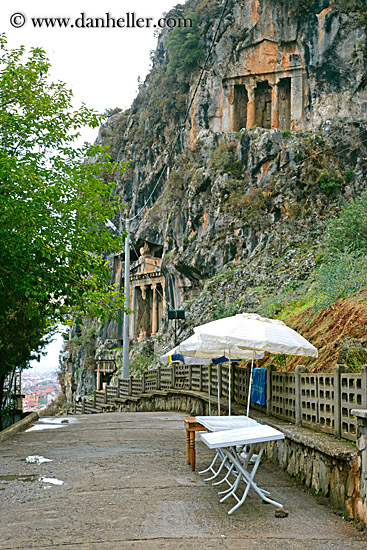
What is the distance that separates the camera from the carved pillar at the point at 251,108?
142ft

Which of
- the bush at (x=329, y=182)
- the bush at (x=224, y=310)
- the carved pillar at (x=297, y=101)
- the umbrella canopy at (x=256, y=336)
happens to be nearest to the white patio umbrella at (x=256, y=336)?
the umbrella canopy at (x=256, y=336)

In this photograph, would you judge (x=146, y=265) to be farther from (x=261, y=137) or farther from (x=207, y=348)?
(x=207, y=348)

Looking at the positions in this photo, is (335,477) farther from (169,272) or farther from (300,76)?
(300,76)

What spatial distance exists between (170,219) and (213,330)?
34831 mm

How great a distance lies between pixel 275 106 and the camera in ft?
141

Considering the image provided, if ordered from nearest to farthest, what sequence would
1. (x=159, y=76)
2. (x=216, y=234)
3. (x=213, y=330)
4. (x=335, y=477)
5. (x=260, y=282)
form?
1. (x=335, y=477)
2. (x=213, y=330)
3. (x=260, y=282)
4. (x=216, y=234)
5. (x=159, y=76)

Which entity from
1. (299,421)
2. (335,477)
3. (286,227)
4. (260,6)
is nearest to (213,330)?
(299,421)

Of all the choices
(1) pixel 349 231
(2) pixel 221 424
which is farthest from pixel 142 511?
(1) pixel 349 231

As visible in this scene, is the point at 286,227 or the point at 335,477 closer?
the point at 335,477

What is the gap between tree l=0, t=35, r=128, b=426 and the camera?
38.4 feet

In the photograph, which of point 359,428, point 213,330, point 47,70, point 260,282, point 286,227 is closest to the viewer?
point 359,428

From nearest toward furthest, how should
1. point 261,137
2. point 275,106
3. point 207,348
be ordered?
point 207,348
point 261,137
point 275,106

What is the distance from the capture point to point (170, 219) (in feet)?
141

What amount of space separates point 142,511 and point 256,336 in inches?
119
